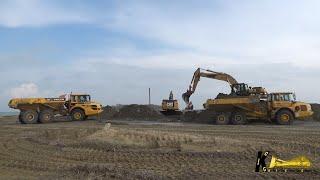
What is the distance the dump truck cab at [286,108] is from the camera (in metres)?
32.7

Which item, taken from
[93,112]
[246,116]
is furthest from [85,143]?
[93,112]

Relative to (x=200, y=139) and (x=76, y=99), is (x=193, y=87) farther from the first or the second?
(x=200, y=139)

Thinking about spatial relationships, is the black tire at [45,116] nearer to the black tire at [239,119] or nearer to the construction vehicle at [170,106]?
the construction vehicle at [170,106]

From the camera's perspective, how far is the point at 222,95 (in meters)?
36.0

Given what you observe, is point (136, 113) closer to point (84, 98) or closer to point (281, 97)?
point (84, 98)

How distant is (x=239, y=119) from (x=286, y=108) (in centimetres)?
307

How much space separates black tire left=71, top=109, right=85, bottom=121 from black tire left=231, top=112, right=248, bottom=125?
38.2 ft

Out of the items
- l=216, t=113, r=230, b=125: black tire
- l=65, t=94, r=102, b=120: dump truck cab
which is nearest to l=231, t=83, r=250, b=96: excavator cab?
l=216, t=113, r=230, b=125: black tire

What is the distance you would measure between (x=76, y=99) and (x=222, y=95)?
11.1 meters

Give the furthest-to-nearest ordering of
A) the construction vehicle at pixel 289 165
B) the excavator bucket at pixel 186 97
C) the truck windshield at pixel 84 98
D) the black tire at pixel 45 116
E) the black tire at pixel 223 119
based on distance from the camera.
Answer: the excavator bucket at pixel 186 97
the truck windshield at pixel 84 98
the black tire at pixel 45 116
the black tire at pixel 223 119
the construction vehicle at pixel 289 165

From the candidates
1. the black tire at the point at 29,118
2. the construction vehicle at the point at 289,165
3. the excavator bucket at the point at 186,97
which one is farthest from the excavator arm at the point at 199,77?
the construction vehicle at the point at 289,165

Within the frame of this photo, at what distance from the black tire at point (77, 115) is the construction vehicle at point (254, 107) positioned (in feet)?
30.9

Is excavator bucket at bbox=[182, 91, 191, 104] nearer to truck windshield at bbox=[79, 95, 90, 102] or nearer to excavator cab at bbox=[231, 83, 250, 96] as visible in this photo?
excavator cab at bbox=[231, 83, 250, 96]

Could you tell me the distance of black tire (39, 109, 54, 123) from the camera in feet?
125
